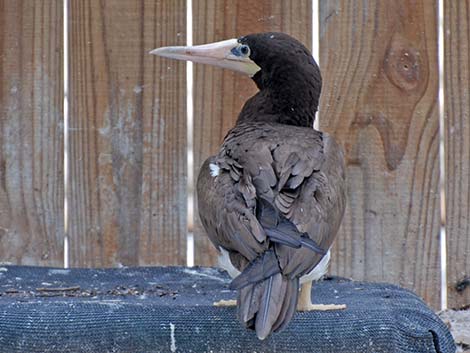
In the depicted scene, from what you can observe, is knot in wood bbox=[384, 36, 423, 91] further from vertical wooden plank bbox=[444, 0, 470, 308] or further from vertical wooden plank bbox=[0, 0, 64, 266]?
vertical wooden plank bbox=[0, 0, 64, 266]

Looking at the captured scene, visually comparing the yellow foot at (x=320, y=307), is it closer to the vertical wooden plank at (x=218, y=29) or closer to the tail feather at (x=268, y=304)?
the tail feather at (x=268, y=304)

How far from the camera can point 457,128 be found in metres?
5.56

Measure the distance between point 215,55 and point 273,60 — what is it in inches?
9.9

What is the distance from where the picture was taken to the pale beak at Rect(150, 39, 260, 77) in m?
5.29

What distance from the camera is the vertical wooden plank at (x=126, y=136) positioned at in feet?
18.4

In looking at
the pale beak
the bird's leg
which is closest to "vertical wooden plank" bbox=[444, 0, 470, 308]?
the pale beak

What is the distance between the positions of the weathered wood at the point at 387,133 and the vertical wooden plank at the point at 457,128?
2.4 inches

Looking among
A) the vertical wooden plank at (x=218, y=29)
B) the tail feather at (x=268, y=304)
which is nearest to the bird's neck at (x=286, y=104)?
the vertical wooden plank at (x=218, y=29)

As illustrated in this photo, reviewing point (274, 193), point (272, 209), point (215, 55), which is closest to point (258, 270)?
point (272, 209)

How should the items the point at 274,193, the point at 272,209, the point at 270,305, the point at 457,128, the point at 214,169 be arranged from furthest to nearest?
the point at 457,128
the point at 214,169
the point at 274,193
the point at 272,209
the point at 270,305

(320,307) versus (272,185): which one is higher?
(272,185)

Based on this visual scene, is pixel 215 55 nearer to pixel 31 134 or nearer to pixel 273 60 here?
pixel 273 60

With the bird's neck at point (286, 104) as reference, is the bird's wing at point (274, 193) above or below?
below

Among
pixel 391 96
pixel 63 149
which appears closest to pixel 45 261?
pixel 63 149
